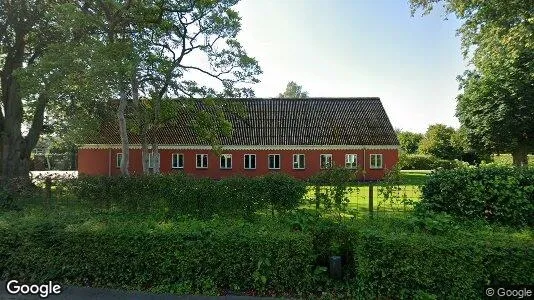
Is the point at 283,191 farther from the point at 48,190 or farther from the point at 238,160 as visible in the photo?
the point at 238,160

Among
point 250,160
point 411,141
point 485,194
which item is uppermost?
point 411,141

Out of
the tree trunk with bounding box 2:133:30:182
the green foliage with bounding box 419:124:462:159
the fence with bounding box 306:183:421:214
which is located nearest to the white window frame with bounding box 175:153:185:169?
the tree trunk with bounding box 2:133:30:182

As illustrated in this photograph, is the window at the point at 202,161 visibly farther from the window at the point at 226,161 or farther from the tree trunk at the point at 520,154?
the tree trunk at the point at 520,154

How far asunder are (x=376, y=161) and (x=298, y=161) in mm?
6927

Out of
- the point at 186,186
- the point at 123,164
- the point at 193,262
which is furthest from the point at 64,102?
the point at 193,262

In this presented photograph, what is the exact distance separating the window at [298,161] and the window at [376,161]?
5.99 m

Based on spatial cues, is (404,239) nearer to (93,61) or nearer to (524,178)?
(524,178)

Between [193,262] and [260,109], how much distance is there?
28.9m

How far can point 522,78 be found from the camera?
30250 millimetres

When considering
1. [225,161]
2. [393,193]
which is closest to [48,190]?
[393,193]

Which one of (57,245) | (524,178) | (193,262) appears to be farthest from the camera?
(524,178)

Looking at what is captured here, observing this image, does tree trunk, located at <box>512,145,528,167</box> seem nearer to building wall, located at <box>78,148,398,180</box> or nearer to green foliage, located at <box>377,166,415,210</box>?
building wall, located at <box>78,148,398,180</box>

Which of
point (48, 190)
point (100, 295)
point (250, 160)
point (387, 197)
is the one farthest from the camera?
point (250, 160)

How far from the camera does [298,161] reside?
30062 millimetres
